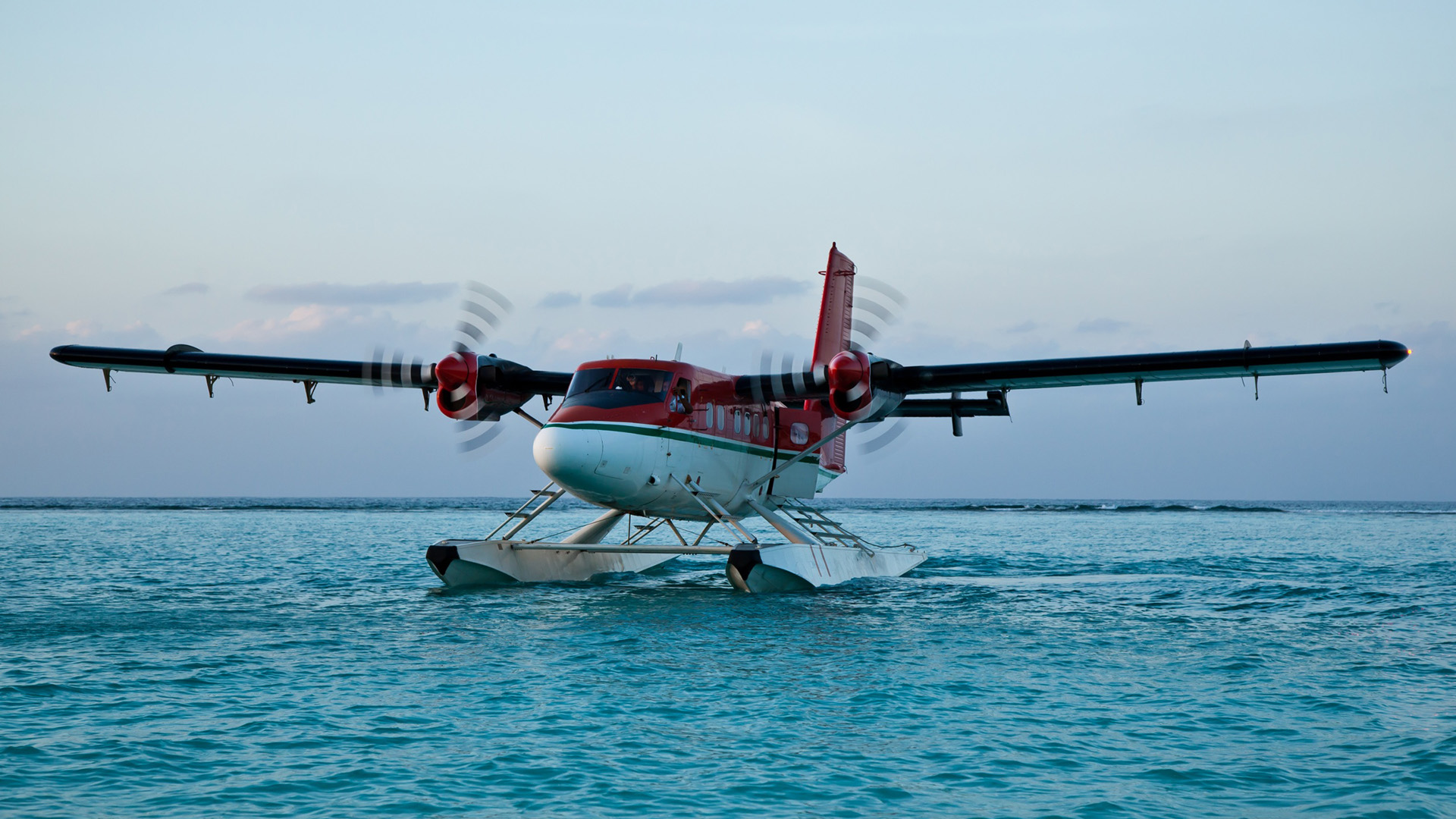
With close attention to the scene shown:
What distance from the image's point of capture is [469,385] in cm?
1706

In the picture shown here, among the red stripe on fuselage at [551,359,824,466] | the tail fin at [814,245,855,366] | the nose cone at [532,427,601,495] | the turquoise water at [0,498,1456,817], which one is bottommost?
the turquoise water at [0,498,1456,817]

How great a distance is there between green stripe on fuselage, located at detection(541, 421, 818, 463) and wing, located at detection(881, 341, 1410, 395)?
2928 mm

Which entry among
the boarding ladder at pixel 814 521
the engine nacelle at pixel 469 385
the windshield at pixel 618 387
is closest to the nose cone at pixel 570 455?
the windshield at pixel 618 387

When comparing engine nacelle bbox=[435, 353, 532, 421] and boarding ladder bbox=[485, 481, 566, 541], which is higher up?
engine nacelle bbox=[435, 353, 532, 421]

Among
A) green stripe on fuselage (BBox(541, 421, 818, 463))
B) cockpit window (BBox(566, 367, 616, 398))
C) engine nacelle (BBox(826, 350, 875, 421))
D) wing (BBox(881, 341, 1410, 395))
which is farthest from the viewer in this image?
cockpit window (BBox(566, 367, 616, 398))

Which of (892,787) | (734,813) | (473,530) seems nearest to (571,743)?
(734,813)

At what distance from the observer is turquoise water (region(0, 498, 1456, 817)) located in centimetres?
581

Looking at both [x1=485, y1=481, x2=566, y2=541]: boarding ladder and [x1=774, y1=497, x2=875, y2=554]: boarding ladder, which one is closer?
[x1=485, y1=481, x2=566, y2=541]: boarding ladder

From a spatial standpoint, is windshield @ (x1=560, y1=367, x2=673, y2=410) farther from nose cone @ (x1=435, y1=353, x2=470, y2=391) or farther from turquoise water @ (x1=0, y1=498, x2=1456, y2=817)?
turquoise water @ (x1=0, y1=498, x2=1456, y2=817)

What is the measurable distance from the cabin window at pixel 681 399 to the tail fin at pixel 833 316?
193 inches

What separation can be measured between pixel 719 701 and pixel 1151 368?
9.56 m

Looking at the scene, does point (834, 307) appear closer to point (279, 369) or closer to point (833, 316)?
point (833, 316)

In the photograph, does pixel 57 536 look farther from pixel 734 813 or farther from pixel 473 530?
pixel 734 813

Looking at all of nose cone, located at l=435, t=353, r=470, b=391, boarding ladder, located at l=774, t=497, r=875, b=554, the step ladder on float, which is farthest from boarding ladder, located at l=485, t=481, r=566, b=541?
boarding ladder, located at l=774, t=497, r=875, b=554
